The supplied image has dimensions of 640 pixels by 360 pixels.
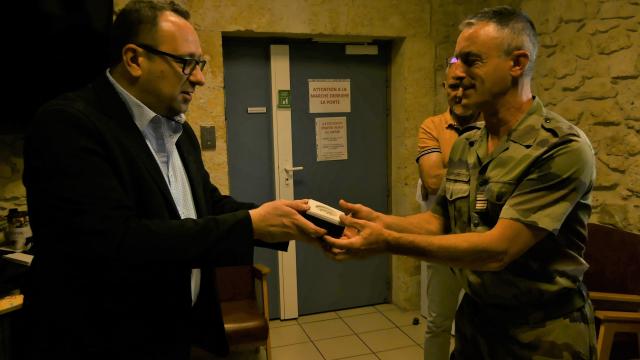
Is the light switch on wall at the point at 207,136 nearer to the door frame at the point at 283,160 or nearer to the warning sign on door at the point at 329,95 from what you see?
the door frame at the point at 283,160

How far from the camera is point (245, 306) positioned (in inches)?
112

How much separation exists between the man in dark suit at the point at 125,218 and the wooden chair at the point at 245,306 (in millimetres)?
1241

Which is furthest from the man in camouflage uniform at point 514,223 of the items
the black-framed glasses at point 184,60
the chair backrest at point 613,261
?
the chair backrest at point 613,261

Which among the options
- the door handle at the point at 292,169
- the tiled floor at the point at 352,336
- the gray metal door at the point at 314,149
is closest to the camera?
the tiled floor at the point at 352,336

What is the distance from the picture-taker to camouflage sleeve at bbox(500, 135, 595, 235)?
1.28m

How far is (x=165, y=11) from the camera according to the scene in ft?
4.30

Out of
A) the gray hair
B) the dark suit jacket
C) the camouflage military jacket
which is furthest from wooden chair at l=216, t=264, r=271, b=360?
the gray hair

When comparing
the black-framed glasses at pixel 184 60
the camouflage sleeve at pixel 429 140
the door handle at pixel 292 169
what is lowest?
the door handle at pixel 292 169

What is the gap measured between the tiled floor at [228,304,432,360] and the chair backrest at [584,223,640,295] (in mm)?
1242

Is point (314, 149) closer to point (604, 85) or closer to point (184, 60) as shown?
point (604, 85)

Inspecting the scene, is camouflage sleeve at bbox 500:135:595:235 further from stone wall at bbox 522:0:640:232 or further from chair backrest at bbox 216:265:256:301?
chair backrest at bbox 216:265:256:301

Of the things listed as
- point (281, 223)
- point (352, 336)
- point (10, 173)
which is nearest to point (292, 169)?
point (352, 336)

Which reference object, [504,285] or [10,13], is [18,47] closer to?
[10,13]

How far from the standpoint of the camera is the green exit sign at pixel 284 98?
3570mm
